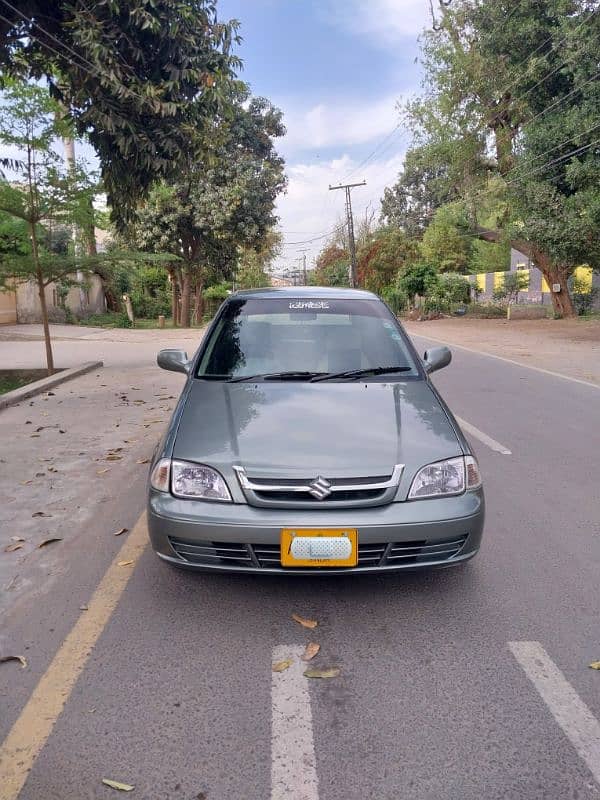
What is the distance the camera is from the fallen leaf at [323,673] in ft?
9.19

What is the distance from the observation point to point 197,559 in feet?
10.5

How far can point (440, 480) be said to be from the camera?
328 cm

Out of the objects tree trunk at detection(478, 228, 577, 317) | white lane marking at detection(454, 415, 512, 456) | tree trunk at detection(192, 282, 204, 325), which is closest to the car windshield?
white lane marking at detection(454, 415, 512, 456)

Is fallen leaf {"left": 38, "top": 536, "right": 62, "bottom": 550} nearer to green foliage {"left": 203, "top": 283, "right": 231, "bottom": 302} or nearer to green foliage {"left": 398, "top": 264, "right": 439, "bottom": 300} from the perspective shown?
green foliage {"left": 398, "top": 264, "right": 439, "bottom": 300}

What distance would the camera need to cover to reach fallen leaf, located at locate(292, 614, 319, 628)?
10.5ft

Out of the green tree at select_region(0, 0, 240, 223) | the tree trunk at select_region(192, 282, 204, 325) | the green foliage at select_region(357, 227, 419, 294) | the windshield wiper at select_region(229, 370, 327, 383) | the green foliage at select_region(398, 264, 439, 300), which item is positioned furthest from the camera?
the green foliage at select_region(357, 227, 419, 294)

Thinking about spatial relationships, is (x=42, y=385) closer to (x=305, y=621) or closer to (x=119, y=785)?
(x=305, y=621)

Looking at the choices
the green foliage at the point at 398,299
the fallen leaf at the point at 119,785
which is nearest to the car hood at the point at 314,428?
the fallen leaf at the point at 119,785

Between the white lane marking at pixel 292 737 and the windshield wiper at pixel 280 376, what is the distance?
67.9 inches

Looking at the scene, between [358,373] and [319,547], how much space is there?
1.50m

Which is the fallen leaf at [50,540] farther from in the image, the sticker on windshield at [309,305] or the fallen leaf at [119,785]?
the fallen leaf at [119,785]

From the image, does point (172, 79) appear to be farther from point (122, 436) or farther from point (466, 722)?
point (466, 722)

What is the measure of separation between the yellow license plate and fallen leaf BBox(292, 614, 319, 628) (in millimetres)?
329

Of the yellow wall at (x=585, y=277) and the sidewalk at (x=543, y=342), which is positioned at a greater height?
the yellow wall at (x=585, y=277)
